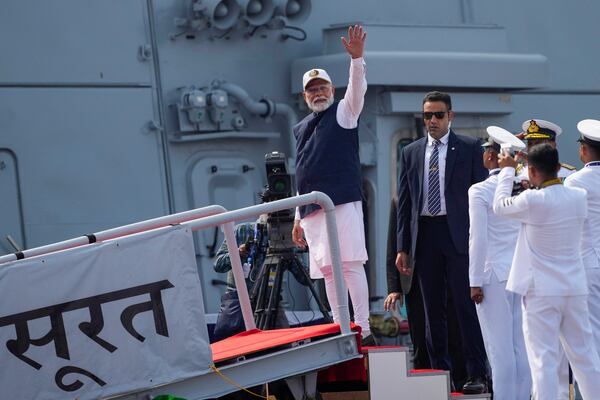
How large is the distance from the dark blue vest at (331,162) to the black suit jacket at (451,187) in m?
0.67

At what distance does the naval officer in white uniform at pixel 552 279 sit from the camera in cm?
654

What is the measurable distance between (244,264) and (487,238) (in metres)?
2.30

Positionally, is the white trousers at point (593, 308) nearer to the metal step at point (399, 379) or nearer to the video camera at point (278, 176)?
the metal step at point (399, 379)

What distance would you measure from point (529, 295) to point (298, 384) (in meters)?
1.28

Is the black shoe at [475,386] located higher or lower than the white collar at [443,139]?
lower

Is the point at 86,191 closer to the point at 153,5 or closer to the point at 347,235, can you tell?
the point at 153,5

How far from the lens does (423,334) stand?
8.09m

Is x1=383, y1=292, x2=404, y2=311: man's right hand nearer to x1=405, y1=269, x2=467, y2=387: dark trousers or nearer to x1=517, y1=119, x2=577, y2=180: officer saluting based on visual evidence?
x1=405, y1=269, x2=467, y2=387: dark trousers

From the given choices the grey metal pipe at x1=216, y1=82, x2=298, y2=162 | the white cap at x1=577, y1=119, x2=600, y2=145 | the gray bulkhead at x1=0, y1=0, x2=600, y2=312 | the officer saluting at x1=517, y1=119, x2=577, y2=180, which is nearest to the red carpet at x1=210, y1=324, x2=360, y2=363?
the white cap at x1=577, y1=119, x2=600, y2=145

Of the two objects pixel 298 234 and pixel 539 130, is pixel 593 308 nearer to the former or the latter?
pixel 539 130

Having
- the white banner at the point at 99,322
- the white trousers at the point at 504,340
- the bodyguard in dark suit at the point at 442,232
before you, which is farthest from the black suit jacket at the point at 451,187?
the white banner at the point at 99,322

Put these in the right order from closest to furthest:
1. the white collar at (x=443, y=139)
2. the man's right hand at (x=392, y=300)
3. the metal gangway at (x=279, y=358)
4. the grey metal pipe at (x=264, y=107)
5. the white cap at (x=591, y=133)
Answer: the metal gangway at (x=279, y=358) → the white cap at (x=591, y=133) → the white collar at (x=443, y=139) → the man's right hand at (x=392, y=300) → the grey metal pipe at (x=264, y=107)

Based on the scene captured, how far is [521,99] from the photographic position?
43.5ft

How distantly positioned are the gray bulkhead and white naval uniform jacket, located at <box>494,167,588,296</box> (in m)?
5.03
